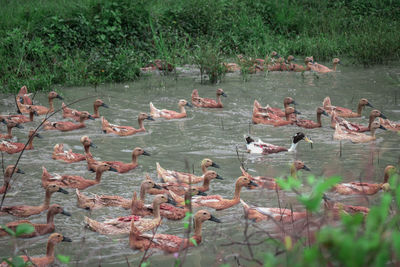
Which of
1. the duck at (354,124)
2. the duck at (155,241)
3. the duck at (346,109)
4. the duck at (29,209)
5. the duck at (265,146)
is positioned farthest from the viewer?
the duck at (346,109)

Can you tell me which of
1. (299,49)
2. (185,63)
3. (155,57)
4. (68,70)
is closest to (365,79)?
(299,49)

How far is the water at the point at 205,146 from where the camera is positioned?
6129 millimetres

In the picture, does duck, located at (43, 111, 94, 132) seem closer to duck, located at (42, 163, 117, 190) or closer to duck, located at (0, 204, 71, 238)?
duck, located at (42, 163, 117, 190)

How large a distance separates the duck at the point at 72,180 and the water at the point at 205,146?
0.13 metres

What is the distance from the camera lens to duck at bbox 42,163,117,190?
767 cm

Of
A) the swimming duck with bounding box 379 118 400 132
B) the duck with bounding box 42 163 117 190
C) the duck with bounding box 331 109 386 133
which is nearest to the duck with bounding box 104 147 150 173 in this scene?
the duck with bounding box 42 163 117 190

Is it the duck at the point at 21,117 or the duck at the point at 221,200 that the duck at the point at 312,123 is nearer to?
the duck at the point at 221,200

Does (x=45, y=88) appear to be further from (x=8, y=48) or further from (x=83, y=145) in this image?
(x=83, y=145)

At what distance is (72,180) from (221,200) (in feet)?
7.23

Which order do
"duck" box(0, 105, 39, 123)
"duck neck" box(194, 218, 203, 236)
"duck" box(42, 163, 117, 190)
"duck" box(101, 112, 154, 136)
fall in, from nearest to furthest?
"duck neck" box(194, 218, 203, 236)
"duck" box(42, 163, 117, 190)
"duck" box(101, 112, 154, 136)
"duck" box(0, 105, 39, 123)

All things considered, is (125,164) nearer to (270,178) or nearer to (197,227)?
(270,178)

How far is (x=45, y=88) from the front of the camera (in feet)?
42.9

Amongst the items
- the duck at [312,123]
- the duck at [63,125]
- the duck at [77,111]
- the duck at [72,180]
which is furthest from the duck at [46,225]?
the duck at [312,123]

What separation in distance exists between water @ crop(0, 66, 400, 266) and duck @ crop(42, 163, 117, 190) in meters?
0.13
